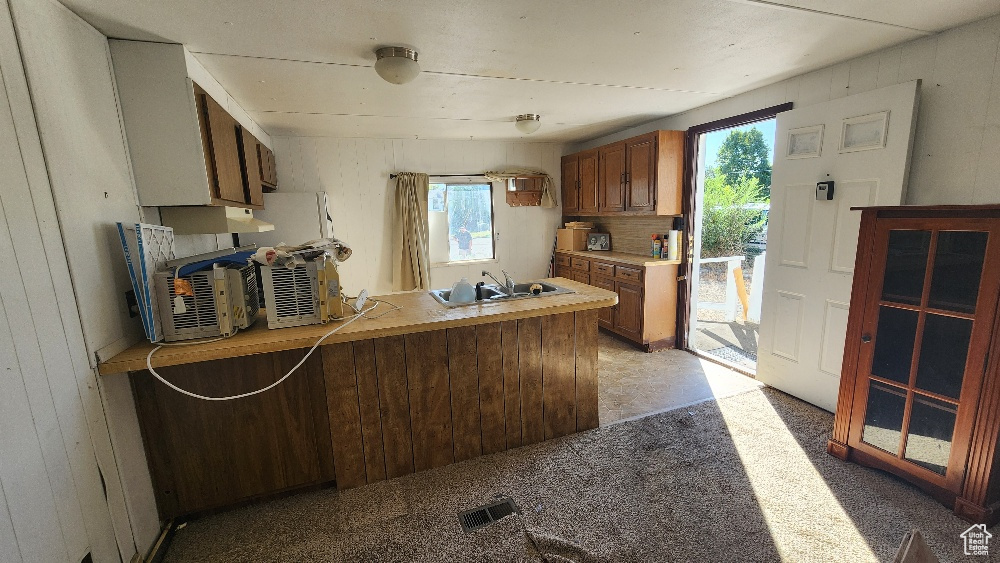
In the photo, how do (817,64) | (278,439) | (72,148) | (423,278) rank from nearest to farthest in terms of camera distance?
(72,148), (278,439), (817,64), (423,278)

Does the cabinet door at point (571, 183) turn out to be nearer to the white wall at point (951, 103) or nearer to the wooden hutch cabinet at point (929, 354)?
the white wall at point (951, 103)


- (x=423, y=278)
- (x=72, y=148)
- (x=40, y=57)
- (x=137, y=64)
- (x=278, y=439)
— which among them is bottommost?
(x=278, y=439)

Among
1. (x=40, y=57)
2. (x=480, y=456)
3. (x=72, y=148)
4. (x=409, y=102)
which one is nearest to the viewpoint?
(x=40, y=57)

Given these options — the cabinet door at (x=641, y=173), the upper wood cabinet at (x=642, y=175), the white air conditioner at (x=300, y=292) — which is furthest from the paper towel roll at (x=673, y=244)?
the white air conditioner at (x=300, y=292)

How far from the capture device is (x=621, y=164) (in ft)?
13.8

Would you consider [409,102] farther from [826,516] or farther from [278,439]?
[826,516]

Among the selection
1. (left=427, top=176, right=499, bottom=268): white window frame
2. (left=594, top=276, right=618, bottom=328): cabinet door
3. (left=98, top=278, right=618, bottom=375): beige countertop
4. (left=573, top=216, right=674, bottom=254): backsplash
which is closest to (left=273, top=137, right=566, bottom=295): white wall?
(left=427, top=176, right=499, bottom=268): white window frame

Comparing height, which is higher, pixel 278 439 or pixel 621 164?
pixel 621 164

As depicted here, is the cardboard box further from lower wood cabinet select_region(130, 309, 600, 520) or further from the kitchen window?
lower wood cabinet select_region(130, 309, 600, 520)

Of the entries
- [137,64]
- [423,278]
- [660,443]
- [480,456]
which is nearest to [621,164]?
[423,278]

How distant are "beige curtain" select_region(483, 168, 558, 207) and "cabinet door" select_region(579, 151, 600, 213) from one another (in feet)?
1.53

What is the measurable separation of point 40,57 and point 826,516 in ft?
12.0

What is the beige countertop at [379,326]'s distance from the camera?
164cm

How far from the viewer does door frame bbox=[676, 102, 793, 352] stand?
3.59m
